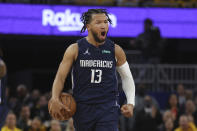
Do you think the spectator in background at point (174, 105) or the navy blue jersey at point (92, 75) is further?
the spectator in background at point (174, 105)

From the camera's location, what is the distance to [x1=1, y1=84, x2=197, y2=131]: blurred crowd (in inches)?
456

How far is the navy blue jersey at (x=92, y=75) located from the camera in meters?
5.80

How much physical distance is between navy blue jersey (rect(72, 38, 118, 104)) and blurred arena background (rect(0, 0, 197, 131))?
4.40 m

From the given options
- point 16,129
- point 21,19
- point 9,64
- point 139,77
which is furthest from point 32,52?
point 16,129

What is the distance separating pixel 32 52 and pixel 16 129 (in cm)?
1115

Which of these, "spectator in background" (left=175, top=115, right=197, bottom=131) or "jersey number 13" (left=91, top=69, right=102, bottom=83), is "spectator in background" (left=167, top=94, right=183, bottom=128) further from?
"jersey number 13" (left=91, top=69, right=102, bottom=83)

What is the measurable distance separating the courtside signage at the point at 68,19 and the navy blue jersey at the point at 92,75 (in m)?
11.4

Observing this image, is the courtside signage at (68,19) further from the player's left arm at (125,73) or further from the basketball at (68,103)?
the basketball at (68,103)

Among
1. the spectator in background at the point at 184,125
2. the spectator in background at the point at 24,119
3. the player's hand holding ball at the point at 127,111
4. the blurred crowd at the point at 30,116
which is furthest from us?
the spectator in background at the point at 24,119

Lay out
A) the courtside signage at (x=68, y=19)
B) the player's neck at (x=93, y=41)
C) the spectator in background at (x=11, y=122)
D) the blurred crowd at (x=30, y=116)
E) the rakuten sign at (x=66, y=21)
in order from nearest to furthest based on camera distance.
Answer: the player's neck at (x=93, y=41) < the spectator in background at (x=11, y=122) < the blurred crowd at (x=30, y=116) < the courtside signage at (x=68, y=19) < the rakuten sign at (x=66, y=21)

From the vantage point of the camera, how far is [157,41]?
13883 mm

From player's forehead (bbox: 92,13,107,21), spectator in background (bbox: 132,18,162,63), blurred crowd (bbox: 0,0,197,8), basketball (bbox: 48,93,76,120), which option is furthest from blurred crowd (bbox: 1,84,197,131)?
player's forehead (bbox: 92,13,107,21)

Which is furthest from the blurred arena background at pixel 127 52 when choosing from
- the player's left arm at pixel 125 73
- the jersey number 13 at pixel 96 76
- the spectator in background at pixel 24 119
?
the jersey number 13 at pixel 96 76

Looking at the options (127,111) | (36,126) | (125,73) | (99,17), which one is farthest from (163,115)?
(99,17)
